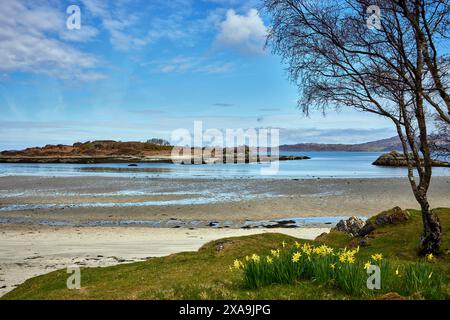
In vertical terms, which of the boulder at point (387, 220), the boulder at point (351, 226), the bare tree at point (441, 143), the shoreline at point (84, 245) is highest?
the bare tree at point (441, 143)

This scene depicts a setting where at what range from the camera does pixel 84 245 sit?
56.3 feet

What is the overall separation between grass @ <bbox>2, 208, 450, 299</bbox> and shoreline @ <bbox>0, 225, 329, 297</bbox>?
3699 mm

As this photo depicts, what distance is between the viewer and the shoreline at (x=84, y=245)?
522 inches

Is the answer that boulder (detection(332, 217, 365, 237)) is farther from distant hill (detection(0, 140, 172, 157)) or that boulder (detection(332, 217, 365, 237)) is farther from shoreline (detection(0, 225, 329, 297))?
distant hill (detection(0, 140, 172, 157))

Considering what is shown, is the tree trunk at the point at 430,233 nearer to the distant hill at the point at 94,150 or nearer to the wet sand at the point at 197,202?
the wet sand at the point at 197,202

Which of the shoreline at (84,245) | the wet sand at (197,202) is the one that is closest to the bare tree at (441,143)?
the shoreline at (84,245)

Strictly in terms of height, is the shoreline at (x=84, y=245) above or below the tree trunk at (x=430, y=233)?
below

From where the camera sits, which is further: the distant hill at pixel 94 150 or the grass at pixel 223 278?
the distant hill at pixel 94 150

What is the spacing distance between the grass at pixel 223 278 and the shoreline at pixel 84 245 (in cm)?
370

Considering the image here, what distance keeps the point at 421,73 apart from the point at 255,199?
24282 millimetres

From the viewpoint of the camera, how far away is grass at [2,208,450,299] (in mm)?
5180

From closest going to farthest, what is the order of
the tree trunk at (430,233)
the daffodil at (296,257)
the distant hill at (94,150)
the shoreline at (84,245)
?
1. the daffodil at (296,257)
2. the tree trunk at (430,233)
3. the shoreline at (84,245)
4. the distant hill at (94,150)
